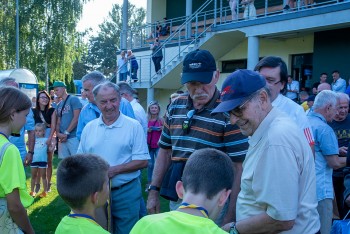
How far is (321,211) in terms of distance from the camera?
14.2ft

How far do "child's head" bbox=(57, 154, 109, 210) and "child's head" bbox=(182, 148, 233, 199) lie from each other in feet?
2.54

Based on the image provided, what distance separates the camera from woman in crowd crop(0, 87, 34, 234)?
8.93 ft

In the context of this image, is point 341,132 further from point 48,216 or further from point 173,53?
point 173,53

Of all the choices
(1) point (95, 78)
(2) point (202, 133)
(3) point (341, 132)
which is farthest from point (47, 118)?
Answer: (2) point (202, 133)

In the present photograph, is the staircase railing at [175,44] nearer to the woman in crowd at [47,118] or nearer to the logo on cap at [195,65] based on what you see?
the woman in crowd at [47,118]

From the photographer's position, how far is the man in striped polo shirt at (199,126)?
2.89m

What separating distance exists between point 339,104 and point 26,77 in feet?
62.4

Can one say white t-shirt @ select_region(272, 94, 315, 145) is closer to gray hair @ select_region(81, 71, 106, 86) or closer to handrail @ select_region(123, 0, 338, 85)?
gray hair @ select_region(81, 71, 106, 86)

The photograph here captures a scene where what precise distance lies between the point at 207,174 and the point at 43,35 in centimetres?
2946

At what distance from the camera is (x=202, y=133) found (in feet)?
10.00

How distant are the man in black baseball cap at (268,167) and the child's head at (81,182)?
0.84m

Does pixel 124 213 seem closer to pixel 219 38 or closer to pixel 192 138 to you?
pixel 192 138

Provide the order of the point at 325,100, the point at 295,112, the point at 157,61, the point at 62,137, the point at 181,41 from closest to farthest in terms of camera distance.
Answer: the point at 295,112, the point at 325,100, the point at 62,137, the point at 181,41, the point at 157,61

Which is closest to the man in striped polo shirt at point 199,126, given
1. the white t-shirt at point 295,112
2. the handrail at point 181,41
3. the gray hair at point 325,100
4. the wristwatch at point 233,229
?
the wristwatch at point 233,229
